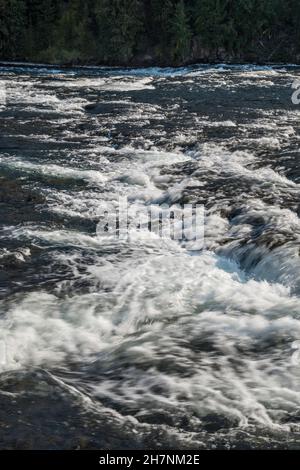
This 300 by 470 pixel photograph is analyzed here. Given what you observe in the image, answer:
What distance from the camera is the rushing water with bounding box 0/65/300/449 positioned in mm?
3770

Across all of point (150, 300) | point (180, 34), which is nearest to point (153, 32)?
point (180, 34)

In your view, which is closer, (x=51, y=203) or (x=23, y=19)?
(x=51, y=203)

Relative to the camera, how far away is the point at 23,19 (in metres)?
57.3

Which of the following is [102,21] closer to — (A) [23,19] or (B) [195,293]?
(A) [23,19]

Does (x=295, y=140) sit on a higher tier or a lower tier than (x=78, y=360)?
higher

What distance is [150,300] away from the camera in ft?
18.8

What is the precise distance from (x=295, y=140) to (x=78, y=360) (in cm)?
991

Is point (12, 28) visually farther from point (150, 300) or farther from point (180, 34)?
point (150, 300)

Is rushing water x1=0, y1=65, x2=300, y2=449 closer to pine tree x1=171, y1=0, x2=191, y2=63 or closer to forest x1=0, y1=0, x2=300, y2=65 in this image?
pine tree x1=171, y1=0, x2=191, y2=63

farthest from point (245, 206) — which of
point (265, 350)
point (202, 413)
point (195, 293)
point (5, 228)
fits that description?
point (202, 413)

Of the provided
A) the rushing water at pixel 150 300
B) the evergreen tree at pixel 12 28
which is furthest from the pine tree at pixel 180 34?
the rushing water at pixel 150 300

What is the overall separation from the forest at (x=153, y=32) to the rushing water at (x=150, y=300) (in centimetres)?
4452

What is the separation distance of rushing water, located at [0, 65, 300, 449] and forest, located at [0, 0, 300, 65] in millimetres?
44520
